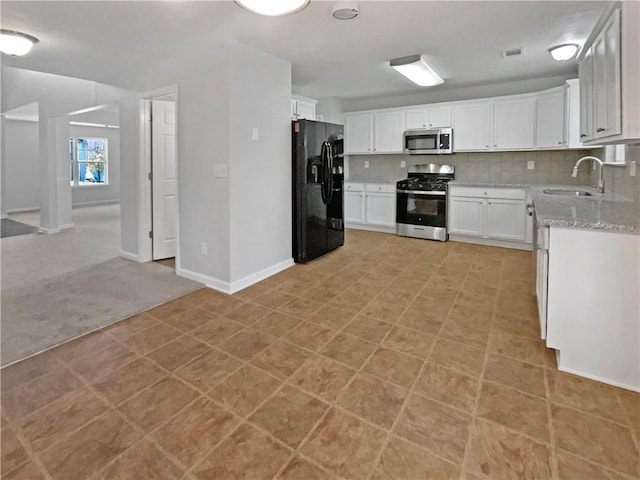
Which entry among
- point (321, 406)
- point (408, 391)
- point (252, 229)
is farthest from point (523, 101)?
point (321, 406)

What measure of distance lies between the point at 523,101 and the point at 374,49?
256cm

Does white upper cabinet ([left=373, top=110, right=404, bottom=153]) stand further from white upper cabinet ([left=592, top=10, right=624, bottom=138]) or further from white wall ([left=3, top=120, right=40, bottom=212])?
white wall ([left=3, top=120, right=40, bottom=212])

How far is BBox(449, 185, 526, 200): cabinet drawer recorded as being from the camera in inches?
195

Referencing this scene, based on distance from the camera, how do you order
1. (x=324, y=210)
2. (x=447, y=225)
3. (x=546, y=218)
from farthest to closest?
1. (x=447, y=225)
2. (x=324, y=210)
3. (x=546, y=218)

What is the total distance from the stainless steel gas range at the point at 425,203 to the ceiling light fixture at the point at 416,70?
1.48 meters

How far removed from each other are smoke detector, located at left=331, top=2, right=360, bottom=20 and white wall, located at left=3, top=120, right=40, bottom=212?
9.46 m

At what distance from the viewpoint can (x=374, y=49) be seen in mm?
3701

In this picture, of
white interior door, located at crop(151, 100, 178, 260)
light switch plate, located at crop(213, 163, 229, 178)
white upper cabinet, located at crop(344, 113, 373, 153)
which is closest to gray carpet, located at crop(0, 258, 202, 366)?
white interior door, located at crop(151, 100, 178, 260)

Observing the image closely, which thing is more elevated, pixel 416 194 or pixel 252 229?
pixel 416 194

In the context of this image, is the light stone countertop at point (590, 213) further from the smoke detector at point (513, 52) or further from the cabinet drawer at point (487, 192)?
the cabinet drawer at point (487, 192)

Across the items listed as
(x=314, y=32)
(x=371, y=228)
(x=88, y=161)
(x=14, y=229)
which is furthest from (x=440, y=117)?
(x=88, y=161)

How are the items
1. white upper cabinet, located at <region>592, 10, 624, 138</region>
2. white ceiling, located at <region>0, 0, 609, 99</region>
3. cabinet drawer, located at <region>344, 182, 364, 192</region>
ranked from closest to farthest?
white upper cabinet, located at <region>592, 10, 624, 138</region> < white ceiling, located at <region>0, 0, 609, 99</region> < cabinet drawer, located at <region>344, 182, 364, 192</region>

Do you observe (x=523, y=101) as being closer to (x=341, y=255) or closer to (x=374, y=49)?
(x=374, y=49)

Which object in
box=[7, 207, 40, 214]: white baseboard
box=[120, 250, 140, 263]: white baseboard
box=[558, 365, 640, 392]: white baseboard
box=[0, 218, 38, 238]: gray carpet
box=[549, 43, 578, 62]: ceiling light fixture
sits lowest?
box=[558, 365, 640, 392]: white baseboard
